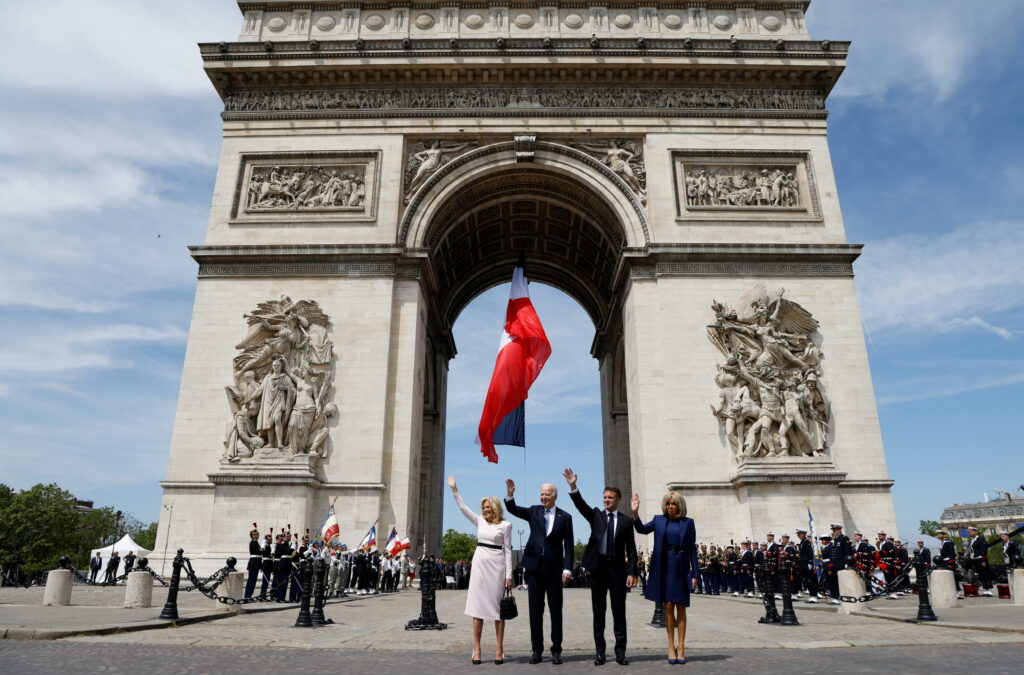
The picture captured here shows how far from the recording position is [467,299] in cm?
3188

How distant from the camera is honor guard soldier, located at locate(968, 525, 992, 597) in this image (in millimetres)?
14273

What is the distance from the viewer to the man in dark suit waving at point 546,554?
239 inches

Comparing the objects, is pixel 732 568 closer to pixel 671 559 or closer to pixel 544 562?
pixel 671 559

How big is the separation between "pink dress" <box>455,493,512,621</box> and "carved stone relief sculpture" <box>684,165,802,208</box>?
17.9m

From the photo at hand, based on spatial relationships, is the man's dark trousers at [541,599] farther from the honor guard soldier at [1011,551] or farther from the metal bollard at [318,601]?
the honor guard soldier at [1011,551]

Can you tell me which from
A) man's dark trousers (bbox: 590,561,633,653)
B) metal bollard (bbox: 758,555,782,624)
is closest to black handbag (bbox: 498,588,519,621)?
man's dark trousers (bbox: 590,561,633,653)

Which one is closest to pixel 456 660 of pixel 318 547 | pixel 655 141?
pixel 318 547

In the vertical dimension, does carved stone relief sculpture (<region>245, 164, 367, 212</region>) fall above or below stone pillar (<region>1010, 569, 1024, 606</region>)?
above

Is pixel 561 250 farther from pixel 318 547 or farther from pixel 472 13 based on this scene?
pixel 318 547

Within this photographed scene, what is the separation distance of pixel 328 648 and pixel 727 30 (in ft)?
78.7

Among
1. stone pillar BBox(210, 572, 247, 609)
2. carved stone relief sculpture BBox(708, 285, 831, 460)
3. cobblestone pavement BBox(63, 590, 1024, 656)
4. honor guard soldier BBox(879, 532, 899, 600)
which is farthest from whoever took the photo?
carved stone relief sculpture BBox(708, 285, 831, 460)

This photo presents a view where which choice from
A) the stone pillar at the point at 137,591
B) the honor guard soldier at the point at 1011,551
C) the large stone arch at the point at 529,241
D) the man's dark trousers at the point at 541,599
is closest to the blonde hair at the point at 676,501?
the man's dark trousers at the point at 541,599

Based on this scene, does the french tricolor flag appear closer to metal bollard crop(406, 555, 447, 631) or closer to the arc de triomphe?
the arc de triomphe

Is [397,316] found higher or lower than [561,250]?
lower
